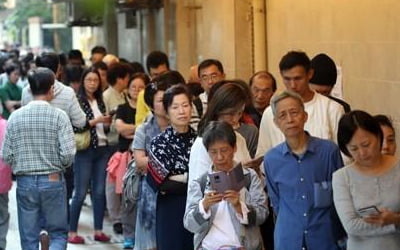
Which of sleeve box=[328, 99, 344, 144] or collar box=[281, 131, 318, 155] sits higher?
sleeve box=[328, 99, 344, 144]

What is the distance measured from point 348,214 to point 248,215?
81cm

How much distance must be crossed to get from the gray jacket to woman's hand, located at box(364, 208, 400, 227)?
98 centimetres

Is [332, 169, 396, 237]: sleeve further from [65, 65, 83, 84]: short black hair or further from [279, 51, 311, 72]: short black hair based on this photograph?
[65, 65, 83, 84]: short black hair

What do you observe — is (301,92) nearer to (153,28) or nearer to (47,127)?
(47,127)

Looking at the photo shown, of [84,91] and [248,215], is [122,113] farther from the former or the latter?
[248,215]

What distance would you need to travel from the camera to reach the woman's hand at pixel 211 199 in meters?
6.30

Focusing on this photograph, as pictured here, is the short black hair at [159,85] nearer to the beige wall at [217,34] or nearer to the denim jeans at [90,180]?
the denim jeans at [90,180]

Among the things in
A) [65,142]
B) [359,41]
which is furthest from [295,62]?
[65,142]

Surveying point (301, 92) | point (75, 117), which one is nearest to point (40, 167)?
point (75, 117)

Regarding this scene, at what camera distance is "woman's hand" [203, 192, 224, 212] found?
20.7 feet

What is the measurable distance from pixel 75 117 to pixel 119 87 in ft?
4.55

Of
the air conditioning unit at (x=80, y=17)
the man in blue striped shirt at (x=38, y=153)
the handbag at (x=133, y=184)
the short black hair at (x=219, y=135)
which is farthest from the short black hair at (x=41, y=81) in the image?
the air conditioning unit at (x=80, y=17)

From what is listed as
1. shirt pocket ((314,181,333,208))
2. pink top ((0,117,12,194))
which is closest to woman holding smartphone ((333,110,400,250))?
shirt pocket ((314,181,333,208))

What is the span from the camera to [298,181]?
6.12 metres
